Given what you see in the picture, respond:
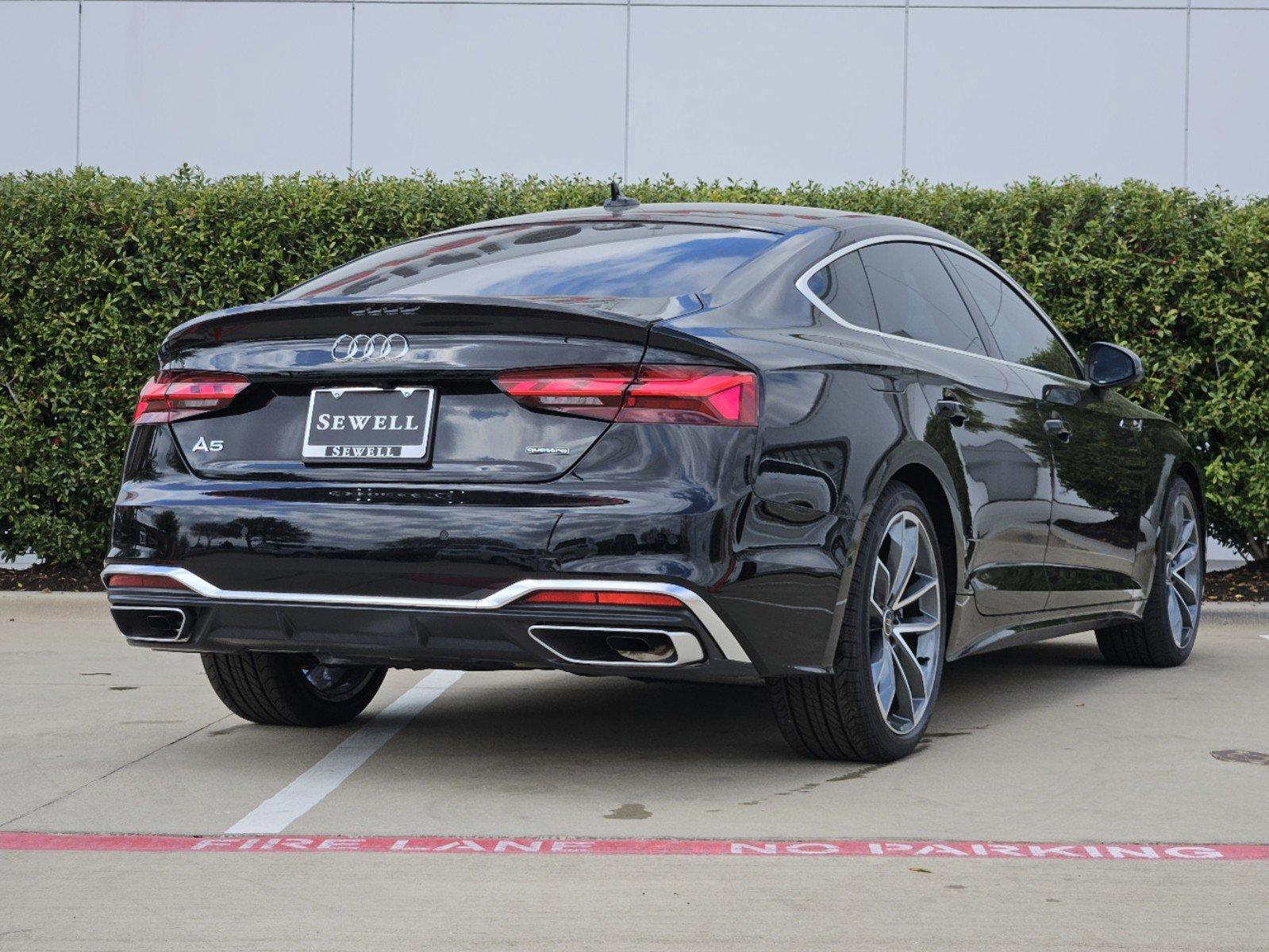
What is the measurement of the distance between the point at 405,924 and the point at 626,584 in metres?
1.07

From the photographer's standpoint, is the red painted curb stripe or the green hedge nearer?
the red painted curb stripe

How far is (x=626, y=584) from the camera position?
13.4 ft

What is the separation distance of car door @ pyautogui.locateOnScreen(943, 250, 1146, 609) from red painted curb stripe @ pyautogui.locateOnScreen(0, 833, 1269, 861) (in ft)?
6.67

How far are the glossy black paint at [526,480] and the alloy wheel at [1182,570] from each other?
95.8 inches

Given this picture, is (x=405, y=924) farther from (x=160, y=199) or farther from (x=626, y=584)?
(x=160, y=199)

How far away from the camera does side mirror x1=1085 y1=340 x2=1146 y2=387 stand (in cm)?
645

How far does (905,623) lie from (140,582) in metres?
2.12

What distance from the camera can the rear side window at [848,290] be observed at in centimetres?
493

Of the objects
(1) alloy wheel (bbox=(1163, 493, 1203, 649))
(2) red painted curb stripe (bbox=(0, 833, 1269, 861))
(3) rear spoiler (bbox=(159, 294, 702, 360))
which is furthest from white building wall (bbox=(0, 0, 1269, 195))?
(2) red painted curb stripe (bbox=(0, 833, 1269, 861))

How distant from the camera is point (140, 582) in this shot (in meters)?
4.57

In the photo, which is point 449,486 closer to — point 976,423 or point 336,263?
point 976,423

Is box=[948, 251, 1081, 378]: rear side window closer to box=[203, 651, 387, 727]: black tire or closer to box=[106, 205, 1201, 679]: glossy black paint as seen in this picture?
box=[106, 205, 1201, 679]: glossy black paint

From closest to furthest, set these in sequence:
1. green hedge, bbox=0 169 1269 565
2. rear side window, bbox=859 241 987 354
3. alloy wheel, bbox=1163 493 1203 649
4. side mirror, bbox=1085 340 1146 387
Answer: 1. rear side window, bbox=859 241 987 354
2. side mirror, bbox=1085 340 1146 387
3. alloy wheel, bbox=1163 493 1203 649
4. green hedge, bbox=0 169 1269 565

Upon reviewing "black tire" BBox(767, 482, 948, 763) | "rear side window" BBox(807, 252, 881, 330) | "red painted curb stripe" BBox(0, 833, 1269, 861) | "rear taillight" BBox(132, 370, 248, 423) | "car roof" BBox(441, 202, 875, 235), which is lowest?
"red painted curb stripe" BBox(0, 833, 1269, 861)
